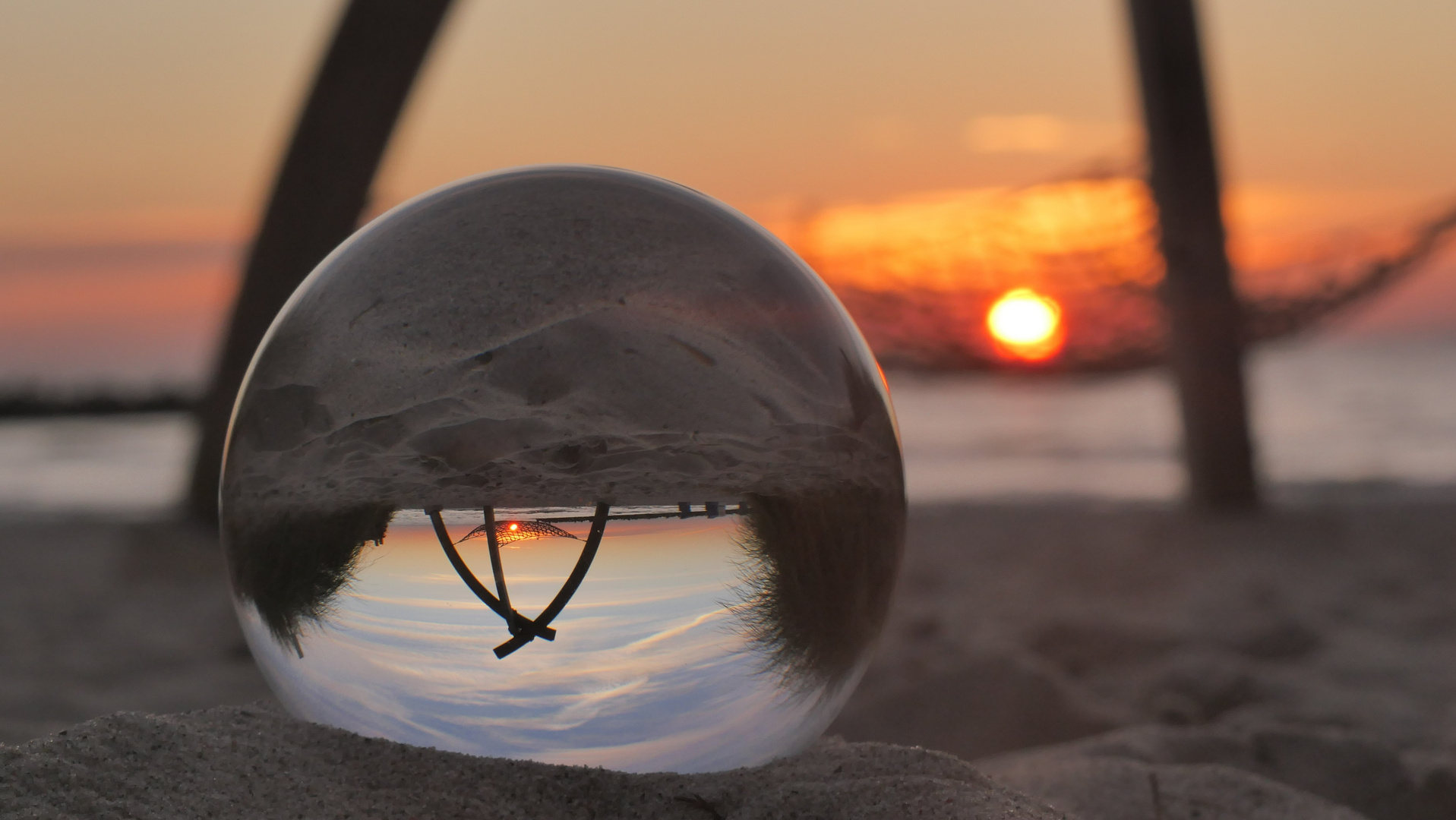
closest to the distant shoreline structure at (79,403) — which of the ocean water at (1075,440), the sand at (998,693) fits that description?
the ocean water at (1075,440)

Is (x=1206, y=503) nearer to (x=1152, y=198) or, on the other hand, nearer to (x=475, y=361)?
(x=1152, y=198)

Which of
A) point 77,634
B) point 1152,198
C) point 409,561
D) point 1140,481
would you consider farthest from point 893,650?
point 1140,481

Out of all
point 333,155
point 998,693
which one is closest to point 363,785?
point 998,693

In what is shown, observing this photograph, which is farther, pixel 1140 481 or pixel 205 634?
pixel 1140 481

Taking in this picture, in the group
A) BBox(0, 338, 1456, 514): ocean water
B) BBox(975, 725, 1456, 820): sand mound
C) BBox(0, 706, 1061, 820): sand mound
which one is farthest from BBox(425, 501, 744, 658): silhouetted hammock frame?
BBox(0, 338, 1456, 514): ocean water

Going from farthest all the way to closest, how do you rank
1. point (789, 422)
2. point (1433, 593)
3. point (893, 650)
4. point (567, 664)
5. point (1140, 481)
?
point (1140, 481), point (1433, 593), point (893, 650), point (789, 422), point (567, 664)

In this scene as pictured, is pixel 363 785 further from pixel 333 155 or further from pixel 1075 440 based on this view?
pixel 1075 440

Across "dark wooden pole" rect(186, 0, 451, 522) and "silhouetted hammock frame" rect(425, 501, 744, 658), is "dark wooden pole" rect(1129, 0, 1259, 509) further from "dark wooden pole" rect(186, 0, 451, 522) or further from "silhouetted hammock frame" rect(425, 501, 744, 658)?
"silhouetted hammock frame" rect(425, 501, 744, 658)
